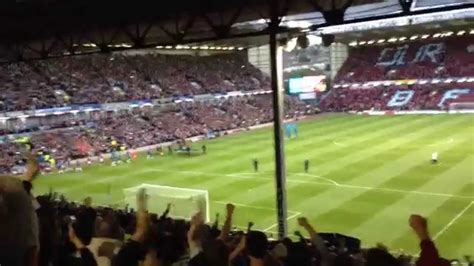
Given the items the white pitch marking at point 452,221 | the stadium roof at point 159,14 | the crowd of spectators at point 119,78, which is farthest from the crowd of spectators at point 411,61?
the stadium roof at point 159,14

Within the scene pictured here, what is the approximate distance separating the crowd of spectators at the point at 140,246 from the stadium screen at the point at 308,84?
199 ft

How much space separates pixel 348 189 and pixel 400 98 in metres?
44.9

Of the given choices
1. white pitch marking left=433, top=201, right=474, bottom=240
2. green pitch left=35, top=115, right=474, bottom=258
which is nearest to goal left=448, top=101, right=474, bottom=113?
green pitch left=35, top=115, right=474, bottom=258

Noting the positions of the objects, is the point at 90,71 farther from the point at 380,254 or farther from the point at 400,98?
the point at 380,254

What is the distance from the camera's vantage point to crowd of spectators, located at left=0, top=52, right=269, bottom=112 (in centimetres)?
4431

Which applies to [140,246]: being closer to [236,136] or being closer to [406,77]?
[236,136]

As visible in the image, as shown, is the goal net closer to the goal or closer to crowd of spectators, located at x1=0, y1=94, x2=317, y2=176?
crowd of spectators, located at x1=0, y1=94, x2=317, y2=176

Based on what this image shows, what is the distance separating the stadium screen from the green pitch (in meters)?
21.5

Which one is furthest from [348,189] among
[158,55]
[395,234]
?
[158,55]

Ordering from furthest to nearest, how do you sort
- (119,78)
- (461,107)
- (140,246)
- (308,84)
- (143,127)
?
(308,84) < (461,107) < (119,78) < (143,127) < (140,246)

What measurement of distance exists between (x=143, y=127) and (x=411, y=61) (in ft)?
132

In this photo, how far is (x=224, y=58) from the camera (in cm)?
7038

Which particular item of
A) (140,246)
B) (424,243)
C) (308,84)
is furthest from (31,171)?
(308,84)

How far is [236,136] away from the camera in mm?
48344
